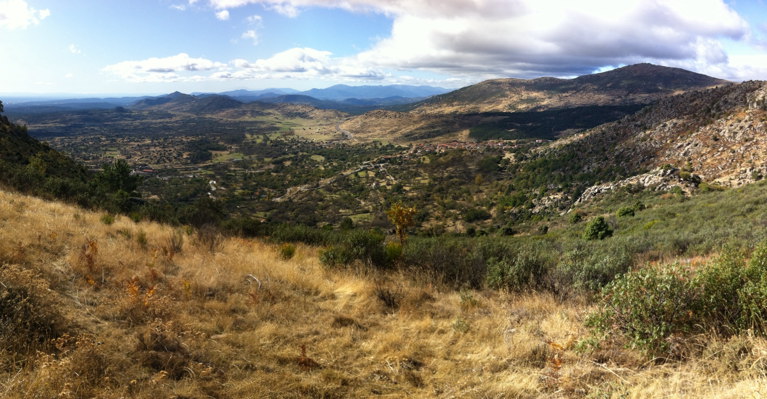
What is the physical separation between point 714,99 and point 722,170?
22156 mm

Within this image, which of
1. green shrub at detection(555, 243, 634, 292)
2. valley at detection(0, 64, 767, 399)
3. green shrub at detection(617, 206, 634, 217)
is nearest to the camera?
valley at detection(0, 64, 767, 399)

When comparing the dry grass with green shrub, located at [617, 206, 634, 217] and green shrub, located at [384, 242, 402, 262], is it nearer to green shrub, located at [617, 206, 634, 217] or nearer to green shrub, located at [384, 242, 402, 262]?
green shrub, located at [384, 242, 402, 262]

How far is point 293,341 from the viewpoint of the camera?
14.3 ft

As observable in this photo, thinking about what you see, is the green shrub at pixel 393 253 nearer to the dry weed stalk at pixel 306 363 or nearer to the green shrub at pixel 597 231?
the dry weed stalk at pixel 306 363

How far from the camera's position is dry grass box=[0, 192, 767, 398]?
319cm

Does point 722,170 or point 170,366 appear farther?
point 722,170

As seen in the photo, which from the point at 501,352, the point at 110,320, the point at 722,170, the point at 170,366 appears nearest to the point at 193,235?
the point at 110,320

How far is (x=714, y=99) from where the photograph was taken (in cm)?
4750

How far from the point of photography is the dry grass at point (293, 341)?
3186 mm

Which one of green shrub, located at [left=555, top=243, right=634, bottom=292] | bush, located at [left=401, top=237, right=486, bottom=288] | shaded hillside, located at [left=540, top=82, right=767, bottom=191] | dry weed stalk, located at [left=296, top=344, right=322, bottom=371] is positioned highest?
shaded hillside, located at [left=540, top=82, right=767, bottom=191]

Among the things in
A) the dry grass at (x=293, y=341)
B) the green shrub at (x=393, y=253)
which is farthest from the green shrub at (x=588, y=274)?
the green shrub at (x=393, y=253)

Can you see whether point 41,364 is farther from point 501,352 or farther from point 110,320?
point 501,352

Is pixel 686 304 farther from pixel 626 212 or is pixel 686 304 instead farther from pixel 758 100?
pixel 758 100

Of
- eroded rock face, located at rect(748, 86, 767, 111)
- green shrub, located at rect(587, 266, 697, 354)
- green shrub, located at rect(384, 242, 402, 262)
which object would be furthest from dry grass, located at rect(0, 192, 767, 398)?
eroded rock face, located at rect(748, 86, 767, 111)
